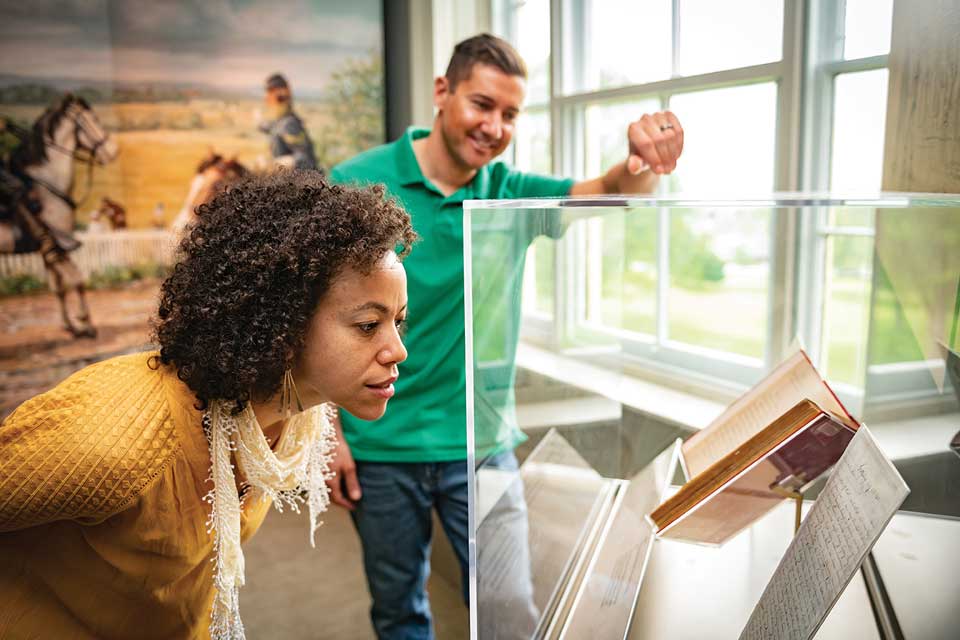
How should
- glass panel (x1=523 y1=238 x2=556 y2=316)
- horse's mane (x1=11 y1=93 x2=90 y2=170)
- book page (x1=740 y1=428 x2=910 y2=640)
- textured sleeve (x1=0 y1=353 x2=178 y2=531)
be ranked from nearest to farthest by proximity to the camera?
book page (x1=740 y1=428 x2=910 y2=640) < textured sleeve (x1=0 y1=353 x2=178 y2=531) < glass panel (x1=523 y1=238 x2=556 y2=316) < horse's mane (x1=11 y1=93 x2=90 y2=170)

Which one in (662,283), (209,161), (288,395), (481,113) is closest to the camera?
(288,395)

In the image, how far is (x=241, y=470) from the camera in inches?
46.5

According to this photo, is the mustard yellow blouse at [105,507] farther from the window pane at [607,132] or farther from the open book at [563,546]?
the window pane at [607,132]

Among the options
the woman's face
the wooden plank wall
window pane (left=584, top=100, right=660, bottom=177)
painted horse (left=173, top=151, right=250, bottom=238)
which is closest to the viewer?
the woman's face

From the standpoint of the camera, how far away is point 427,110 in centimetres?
361

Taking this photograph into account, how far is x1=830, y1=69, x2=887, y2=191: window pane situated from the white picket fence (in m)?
2.64

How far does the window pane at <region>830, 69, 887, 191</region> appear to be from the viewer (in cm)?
184

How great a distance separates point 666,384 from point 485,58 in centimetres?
84

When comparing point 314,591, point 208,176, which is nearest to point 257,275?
point 314,591

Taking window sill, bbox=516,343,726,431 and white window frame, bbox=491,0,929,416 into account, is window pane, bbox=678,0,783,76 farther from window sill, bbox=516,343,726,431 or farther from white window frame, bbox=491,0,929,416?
window sill, bbox=516,343,726,431

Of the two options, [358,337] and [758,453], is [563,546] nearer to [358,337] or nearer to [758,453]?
[758,453]

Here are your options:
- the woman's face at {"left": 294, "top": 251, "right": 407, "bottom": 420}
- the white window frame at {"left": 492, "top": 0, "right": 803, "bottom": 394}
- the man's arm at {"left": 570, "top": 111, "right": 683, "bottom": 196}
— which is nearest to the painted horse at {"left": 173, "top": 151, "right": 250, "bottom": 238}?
the white window frame at {"left": 492, "top": 0, "right": 803, "bottom": 394}

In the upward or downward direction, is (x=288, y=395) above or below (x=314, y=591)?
above

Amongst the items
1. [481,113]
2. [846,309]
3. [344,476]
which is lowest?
[344,476]
